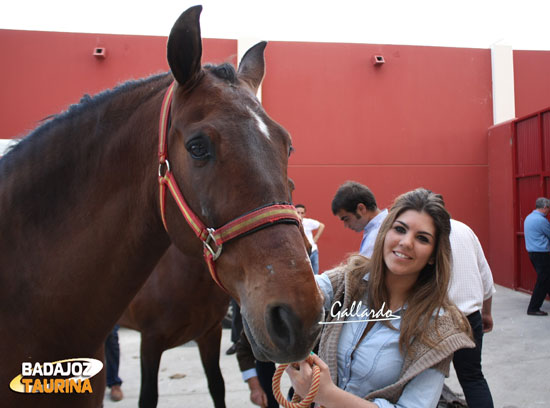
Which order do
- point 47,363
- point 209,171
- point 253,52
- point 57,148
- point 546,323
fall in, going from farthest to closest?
point 546,323 → point 253,52 → point 57,148 → point 47,363 → point 209,171

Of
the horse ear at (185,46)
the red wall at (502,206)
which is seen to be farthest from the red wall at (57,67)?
the horse ear at (185,46)

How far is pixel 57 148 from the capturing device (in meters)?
1.58

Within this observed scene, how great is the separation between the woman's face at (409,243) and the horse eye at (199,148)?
0.86 metres

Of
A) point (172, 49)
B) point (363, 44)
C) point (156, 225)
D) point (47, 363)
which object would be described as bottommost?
point (47, 363)

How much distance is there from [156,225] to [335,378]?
919 millimetres

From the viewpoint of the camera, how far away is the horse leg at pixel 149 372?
2.92 metres

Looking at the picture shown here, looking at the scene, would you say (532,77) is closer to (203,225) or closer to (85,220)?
(203,225)

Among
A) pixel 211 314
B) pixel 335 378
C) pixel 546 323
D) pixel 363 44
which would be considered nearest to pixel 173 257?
pixel 211 314

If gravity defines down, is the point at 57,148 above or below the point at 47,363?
above

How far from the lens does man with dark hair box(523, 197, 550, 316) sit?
22.0 ft

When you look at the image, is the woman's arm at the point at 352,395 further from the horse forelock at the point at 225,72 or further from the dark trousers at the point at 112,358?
the dark trousers at the point at 112,358

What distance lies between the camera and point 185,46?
1376mm

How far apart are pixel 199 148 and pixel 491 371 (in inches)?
189

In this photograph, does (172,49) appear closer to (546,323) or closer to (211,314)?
(211,314)
